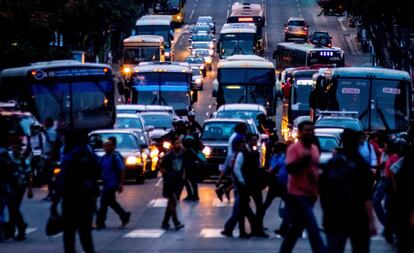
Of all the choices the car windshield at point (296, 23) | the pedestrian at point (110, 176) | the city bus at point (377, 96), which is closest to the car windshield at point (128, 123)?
the city bus at point (377, 96)

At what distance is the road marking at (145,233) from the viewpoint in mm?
21672

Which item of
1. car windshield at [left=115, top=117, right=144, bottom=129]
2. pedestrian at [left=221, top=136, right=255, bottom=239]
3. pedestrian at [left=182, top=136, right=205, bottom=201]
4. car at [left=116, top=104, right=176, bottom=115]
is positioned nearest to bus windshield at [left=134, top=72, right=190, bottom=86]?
car at [left=116, top=104, right=176, bottom=115]

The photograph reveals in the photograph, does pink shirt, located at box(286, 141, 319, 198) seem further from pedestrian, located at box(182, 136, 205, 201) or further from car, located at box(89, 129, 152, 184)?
car, located at box(89, 129, 152, 184)

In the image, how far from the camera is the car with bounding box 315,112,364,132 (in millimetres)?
37719

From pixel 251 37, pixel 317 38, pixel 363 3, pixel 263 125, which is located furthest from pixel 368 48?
pixel 263 125

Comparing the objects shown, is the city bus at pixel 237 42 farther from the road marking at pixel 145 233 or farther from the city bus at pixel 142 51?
the road marking at pixel 145 233

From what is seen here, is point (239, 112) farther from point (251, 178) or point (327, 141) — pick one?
point (251, 178)

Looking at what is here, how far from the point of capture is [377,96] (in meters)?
41.7

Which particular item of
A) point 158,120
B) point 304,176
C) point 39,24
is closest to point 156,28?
point 39,24

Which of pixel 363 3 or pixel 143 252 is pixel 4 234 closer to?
pixel 143 252

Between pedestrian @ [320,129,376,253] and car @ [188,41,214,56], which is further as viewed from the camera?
car @ [188,41,214,56]

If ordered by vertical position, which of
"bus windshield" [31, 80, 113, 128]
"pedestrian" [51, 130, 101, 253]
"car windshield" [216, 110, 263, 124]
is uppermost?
"pedestrian" [51, 130, 101, 253]

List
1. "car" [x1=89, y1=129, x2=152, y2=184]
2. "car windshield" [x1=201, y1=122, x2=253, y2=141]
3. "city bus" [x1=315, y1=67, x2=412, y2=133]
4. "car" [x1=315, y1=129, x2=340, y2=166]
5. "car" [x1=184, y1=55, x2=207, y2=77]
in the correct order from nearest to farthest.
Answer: "car" [x1=315, y1=129, x2=340, y2=166]
"car" [x1=89, y1=129, x2=152, y2=184]
"car windshield" [x1=201, y1=122, x2=253, y2=141]
"city bus" [x1=315, y1=67, x2=412, y2=133]
"car" [x1=184, y1=55, x2=207, y2=77]

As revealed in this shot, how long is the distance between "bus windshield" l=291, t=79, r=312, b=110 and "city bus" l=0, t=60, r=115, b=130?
17.6 meters
